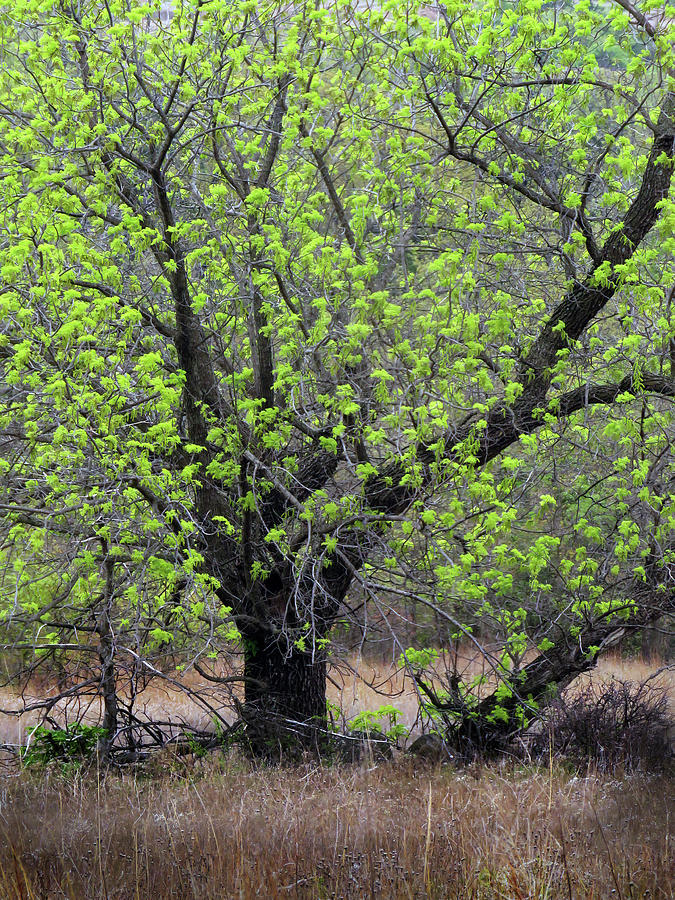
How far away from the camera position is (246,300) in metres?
7.65

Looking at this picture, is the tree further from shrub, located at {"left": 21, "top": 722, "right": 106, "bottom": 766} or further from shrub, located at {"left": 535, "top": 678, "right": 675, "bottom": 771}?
shrub, located at {"left": 535, "top": 678, "right": 675, "bottom": 771}

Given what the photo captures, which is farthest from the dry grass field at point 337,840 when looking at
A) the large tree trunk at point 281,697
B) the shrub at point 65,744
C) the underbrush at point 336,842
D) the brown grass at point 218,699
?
the brown grass at point 218,699

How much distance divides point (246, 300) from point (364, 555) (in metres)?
2.45

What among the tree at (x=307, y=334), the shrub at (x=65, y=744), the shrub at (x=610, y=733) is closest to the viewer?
the tree at (x=307, y=334)

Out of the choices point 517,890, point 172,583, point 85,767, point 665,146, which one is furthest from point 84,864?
point 665,146

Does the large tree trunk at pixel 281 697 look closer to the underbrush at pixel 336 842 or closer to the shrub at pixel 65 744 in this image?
the shrub at pixel 65 744

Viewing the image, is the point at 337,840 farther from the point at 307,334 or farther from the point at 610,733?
the point at 610,733

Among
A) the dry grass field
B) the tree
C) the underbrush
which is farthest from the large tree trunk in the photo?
the underbrush

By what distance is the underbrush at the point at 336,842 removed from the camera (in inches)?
139

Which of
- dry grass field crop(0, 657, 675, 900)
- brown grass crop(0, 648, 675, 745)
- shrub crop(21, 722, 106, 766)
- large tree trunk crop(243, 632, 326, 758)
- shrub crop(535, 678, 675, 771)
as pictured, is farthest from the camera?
brown grass crop(0, 648, 675, 745)

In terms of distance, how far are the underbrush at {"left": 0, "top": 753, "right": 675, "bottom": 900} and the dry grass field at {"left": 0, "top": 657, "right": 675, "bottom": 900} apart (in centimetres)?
1

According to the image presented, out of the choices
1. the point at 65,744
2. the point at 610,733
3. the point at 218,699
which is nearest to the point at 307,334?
the point at 218,699

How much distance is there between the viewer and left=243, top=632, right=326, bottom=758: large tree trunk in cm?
830

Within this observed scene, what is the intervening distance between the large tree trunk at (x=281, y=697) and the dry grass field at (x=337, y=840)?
2.03 m
